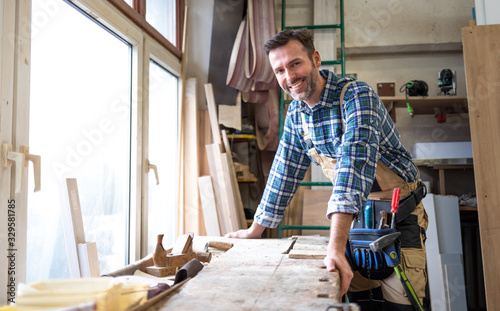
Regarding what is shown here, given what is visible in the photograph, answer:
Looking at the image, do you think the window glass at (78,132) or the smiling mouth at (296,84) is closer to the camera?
the smiling mouth at (296,84)

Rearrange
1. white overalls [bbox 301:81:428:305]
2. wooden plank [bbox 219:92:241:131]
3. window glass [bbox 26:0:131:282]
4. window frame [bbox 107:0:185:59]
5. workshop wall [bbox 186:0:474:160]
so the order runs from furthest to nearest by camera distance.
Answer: workshop wall [bbox 186:0:474:160], wooden plank [bbox 219:92:241:131], window frame [bbox 107:0:185:59], window glass [bbox 26:0:131:282], white overalls [bbox 301:81:428:305]

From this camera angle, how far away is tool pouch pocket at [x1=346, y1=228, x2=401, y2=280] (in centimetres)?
162

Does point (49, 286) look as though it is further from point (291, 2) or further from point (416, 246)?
point (291, 2)

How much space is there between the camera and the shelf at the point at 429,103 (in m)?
3.85

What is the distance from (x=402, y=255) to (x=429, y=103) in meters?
2.58

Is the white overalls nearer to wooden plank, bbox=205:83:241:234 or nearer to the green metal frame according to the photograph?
wooden plank, bbox=205:83:241:234

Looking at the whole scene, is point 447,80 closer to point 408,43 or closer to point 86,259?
point 408,43

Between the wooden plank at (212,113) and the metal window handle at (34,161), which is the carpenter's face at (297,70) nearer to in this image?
the metal window handle at (34,161)

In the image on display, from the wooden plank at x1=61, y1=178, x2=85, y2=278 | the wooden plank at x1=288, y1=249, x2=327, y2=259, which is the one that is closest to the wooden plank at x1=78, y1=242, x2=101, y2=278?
the wooden plank at x1=61, y1=178, x2=85, y2=278

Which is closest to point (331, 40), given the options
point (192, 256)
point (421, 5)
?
point (421, 5)

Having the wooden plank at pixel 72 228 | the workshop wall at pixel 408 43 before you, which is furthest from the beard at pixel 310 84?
the workshop wall at pixel 408 43

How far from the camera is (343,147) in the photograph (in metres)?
1.68

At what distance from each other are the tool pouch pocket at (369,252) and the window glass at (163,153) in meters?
1.87

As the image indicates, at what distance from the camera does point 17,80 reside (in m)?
1.76
